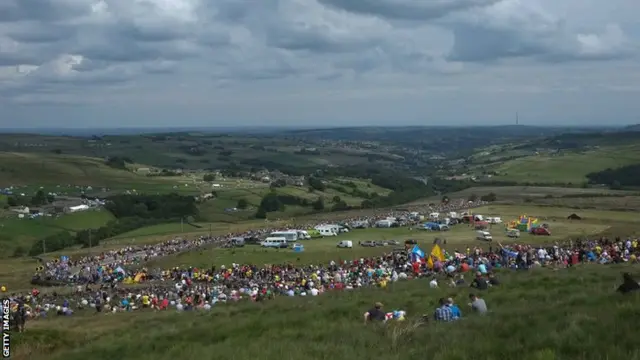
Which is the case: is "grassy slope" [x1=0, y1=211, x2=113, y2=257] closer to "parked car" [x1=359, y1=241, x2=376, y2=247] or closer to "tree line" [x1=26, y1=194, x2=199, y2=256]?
"tree line" [x1=26, y1=194, x2=199, y2=256]

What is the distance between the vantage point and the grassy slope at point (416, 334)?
8641mm

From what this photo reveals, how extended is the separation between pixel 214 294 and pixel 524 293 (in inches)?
673

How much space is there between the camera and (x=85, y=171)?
161625 millimetres

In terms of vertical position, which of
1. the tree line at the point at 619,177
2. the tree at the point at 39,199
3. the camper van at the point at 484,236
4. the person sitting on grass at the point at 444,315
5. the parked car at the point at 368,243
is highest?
the person sitting on grass at the point at 444,315

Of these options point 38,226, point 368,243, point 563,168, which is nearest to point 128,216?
point 38,226

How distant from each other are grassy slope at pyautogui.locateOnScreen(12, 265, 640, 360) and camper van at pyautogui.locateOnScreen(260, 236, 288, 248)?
3415 cm

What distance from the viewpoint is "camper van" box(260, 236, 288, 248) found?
54438 millimetres

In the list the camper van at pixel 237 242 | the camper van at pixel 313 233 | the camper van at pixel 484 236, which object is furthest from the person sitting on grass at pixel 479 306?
the camper van at pixel 313 233

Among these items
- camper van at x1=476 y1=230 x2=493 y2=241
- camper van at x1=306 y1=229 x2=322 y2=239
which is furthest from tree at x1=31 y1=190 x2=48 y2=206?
camper van at x1=476 y1=230 x2=493 y2=241

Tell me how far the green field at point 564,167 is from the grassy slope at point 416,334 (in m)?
132

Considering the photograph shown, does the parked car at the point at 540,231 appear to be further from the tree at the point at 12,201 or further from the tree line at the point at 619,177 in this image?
the tree at the point at 12,201

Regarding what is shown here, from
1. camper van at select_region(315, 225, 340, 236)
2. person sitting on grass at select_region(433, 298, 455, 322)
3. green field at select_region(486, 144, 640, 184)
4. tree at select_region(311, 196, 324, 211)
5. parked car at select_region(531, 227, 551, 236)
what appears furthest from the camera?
green field at select_region(486, 144, 640, 184)

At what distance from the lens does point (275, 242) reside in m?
55.2

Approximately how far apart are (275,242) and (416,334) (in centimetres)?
4468
